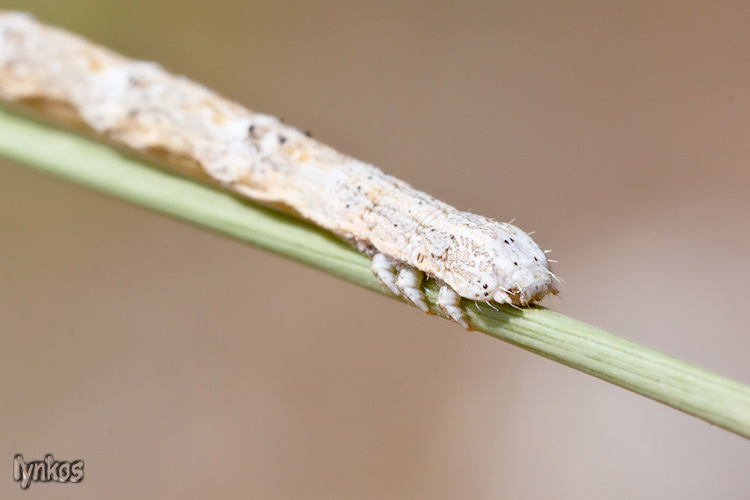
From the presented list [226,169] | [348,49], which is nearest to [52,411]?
[226,169]

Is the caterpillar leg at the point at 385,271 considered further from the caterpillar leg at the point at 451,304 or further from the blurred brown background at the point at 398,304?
the blurred brown background at the point at 398,304

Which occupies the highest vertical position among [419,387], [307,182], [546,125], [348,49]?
→ [348,49]

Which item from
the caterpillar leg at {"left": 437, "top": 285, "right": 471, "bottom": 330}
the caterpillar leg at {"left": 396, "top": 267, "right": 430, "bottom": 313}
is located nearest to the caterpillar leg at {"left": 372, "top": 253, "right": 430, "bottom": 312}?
the caterpillar leg at {"left": 396, "top": 267, "right": 430, "bottom": 313}

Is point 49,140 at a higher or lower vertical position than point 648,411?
higher

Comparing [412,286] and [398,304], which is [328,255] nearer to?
[412,286]

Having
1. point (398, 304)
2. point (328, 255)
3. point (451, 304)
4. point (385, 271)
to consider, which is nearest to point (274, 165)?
point (328, 255)

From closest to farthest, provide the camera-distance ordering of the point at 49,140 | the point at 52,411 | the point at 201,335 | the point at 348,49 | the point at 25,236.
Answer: the point at 49,140 < the point at 52,411 < the point at 201,335 < the point at 25,236 < the point at 348,49

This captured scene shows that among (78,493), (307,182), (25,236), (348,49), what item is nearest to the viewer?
(307,182)

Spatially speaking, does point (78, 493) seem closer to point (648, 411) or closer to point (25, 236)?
point (25, 236)
